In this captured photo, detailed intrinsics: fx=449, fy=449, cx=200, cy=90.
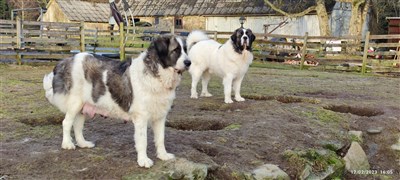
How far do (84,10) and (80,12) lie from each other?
0.73m

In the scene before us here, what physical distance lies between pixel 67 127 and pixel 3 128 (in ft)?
5.51

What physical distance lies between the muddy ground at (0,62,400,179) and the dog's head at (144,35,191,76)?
113 centimetres

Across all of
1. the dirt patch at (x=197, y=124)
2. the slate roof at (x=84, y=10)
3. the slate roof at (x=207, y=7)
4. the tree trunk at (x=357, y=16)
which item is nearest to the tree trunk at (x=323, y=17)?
the tree trunk at (x=357, y=16)

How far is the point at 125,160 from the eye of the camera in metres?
5.11

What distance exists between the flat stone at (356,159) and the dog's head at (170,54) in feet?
10.1

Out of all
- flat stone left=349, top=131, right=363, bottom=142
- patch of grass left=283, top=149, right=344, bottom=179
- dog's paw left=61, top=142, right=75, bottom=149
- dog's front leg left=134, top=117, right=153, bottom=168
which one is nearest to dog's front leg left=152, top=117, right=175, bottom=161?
dog's front leg left=134, top=117, right=153, bottom=168

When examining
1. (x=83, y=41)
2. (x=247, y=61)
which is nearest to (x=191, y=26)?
(x=83, y=41)

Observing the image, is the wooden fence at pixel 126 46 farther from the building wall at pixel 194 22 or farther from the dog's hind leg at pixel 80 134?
the building wall at pixel 194 22

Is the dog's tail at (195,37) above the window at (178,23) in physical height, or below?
below

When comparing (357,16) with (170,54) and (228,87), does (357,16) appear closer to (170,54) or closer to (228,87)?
(228,87)

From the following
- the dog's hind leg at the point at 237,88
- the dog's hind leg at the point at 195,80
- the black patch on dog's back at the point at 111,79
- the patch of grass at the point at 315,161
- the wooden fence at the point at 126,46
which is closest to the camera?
the black patch on dog's back at the point at 111,79

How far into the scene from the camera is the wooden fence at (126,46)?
19016mm

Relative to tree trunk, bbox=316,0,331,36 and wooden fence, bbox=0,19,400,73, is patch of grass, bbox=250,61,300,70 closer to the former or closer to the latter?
wooden fence, bbox=0,19,400,73

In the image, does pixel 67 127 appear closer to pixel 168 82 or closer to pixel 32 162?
pixel 32 162
